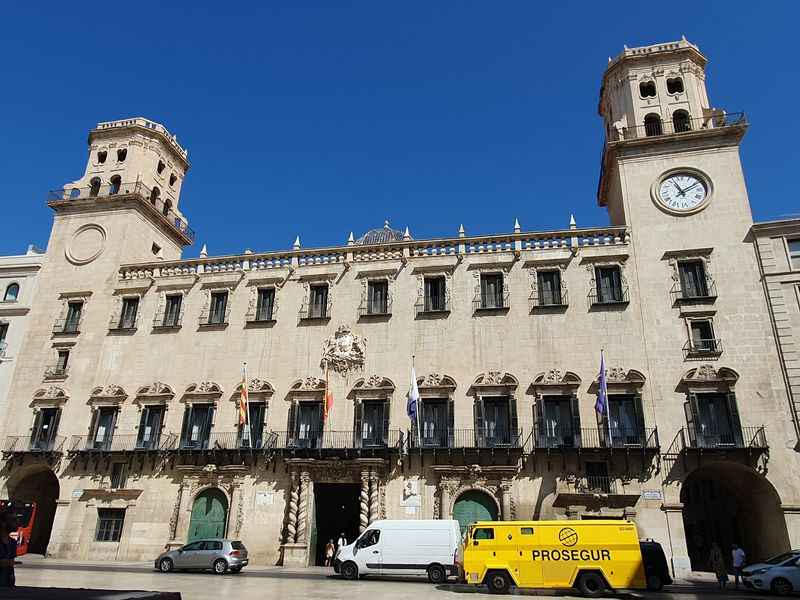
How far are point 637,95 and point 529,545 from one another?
28011mm

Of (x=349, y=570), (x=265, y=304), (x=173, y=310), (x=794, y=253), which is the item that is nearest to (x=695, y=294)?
(x=794, y=253)

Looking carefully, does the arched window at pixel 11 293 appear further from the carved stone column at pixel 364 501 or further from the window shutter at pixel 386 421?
the carved stone column at pixel 364 501

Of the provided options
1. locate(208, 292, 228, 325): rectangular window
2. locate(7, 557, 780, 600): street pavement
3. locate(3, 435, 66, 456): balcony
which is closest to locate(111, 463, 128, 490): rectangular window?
locate(3, 435, 66, 456): balcony

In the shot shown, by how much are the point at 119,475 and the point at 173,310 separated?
988 centimetres

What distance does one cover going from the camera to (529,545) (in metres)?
20.0

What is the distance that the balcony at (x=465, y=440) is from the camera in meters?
28.8

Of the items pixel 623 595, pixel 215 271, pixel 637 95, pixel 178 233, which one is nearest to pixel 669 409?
pixel 623 595

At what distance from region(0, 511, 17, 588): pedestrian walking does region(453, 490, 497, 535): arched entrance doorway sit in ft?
64.1

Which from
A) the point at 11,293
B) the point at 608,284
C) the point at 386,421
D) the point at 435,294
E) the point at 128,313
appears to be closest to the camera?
the point at 386,421

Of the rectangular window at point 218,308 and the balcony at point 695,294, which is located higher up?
the rectangular window at point 218,308

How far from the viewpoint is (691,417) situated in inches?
1094

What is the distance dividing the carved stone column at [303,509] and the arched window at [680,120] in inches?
1127

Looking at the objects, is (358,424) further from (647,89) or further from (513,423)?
(647,89)

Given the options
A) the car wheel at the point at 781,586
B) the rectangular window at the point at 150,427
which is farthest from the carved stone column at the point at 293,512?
the car wheel at the point at 781,586
